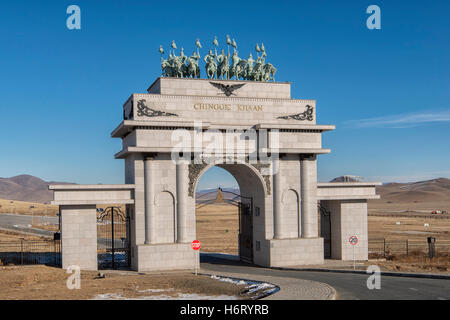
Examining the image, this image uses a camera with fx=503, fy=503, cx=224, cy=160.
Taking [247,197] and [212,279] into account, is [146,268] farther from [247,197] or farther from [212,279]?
[247,197]

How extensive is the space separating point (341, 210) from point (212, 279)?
14814 millimetres

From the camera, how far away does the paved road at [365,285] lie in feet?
76.7

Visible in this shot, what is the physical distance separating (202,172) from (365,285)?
13857 mm

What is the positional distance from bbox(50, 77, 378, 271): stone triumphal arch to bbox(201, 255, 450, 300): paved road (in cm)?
273

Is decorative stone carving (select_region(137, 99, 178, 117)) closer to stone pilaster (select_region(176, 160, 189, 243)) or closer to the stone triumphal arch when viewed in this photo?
the stone triumphal arch

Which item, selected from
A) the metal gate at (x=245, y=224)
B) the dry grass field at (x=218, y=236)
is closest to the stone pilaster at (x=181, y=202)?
the metal gate at (x=245, y=224)

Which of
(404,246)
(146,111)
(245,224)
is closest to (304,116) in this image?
(245,224)

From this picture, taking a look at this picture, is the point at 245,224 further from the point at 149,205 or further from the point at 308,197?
the point at 149,205

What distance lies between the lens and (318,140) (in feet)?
124

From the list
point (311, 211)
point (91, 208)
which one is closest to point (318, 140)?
point (311, 211)

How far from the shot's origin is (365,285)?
86.9ft

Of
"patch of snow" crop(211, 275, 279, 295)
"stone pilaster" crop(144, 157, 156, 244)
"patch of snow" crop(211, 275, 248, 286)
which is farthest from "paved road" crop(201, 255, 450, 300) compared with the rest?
"stone pilaster" crop(144, 157, 156, 244)

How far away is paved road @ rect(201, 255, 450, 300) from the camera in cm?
2338

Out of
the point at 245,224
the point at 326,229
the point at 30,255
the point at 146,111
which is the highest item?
the point at 146,111
